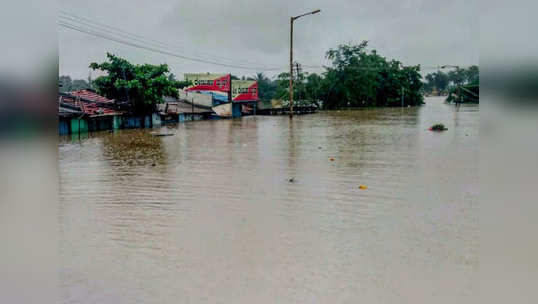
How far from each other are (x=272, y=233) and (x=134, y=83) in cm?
2054

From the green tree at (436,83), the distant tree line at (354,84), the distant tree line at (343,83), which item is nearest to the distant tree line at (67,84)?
the distant tree line at (354,84)

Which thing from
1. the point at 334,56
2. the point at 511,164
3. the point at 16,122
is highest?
the point at 334,56

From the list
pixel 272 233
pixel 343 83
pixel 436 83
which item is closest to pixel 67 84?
pixel 272 233

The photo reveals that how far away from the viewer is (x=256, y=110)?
1604 inches

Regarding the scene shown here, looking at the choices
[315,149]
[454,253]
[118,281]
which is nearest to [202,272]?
[118,281]

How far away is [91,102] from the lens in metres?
21.2

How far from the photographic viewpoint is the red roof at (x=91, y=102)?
19.9m

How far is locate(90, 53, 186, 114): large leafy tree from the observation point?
22781 millimetres

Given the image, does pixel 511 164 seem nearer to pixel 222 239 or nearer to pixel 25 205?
pixel 25 205

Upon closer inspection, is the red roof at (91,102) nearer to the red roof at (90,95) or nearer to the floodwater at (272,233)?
the red roof at (90,95)

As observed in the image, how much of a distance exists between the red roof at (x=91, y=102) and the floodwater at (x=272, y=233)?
1237 cm

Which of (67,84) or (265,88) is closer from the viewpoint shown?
(67,84)

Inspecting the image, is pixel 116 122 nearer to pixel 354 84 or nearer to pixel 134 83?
pixel 134 83

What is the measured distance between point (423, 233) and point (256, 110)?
36904 millimetres
